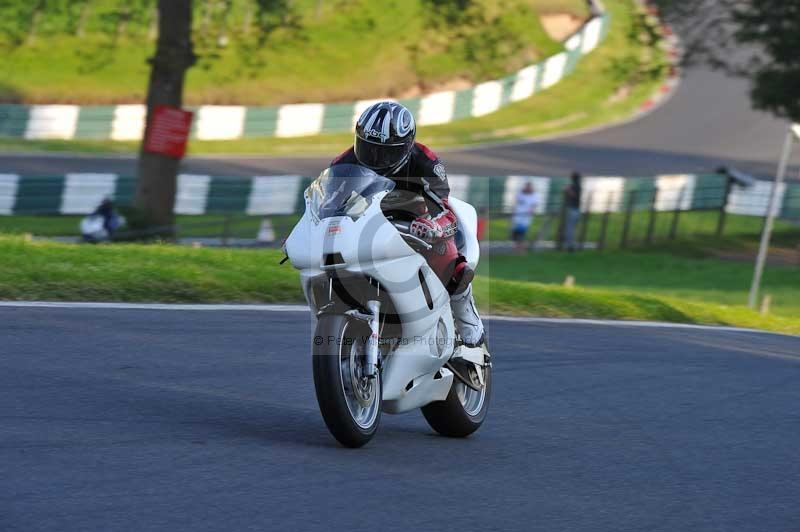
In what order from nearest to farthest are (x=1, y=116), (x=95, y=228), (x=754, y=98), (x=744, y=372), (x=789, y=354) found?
(x=744, y=372) < (x=789, y=354) < (x=95, y=228) < (x=754, y=98) < (x=1, y=116)

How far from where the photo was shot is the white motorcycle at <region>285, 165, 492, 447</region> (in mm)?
5961

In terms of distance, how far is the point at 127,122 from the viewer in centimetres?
3538

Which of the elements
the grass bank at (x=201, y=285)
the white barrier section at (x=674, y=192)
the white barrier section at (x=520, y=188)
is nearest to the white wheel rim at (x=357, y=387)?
the grass bank at (x=201, y=285)

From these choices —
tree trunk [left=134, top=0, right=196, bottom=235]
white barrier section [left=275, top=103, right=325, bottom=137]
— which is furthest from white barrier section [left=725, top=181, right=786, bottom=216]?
tree trunk [left=134, top=0, right=196, bottom=235]

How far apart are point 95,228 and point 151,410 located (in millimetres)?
13709

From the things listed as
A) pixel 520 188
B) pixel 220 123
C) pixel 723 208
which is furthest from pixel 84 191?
pixel 723 208

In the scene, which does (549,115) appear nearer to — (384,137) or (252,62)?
(252,62)

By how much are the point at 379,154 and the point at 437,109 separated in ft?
117

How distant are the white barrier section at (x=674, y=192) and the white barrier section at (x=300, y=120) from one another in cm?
1147

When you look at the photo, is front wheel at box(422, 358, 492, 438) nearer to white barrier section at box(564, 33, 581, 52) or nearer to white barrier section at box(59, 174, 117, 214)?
white barrier section at box(59, 174, 117, 214)

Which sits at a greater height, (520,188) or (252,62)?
(252,62)

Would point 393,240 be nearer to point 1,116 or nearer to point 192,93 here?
point 1,116

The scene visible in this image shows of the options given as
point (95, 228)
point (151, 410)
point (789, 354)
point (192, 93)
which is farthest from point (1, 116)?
point (151, 410)

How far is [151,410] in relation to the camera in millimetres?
6664
